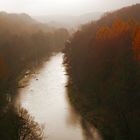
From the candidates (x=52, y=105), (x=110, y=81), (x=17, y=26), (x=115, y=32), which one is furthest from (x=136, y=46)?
(x=17, y=26)

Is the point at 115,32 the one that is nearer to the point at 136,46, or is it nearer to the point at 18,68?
the point at 136,46

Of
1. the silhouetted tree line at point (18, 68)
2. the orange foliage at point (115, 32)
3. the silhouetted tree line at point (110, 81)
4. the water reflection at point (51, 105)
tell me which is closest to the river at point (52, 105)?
the water reflection at point (51, 105)

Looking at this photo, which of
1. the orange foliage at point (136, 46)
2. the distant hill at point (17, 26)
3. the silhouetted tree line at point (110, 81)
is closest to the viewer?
the silhouetted tree line at point (110, 81)

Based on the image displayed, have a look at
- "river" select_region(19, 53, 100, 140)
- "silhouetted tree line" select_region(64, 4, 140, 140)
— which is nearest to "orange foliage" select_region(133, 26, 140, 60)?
"silhouetted tree line" select_region(64, 4, 140, 140)

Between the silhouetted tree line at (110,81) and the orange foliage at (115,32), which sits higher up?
the orange foliage at (115,32)

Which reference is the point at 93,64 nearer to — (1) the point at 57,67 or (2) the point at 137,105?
(2) the point at 137,105

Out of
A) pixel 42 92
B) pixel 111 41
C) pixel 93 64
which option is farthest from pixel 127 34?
pixel 42 92

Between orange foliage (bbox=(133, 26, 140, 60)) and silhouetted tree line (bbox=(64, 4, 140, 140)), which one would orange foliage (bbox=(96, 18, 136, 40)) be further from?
orange foliage (bbox=(133, 26, 140, 60))

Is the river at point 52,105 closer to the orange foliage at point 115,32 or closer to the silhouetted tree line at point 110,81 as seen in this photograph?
the silhouetted tree line at point 110,81
